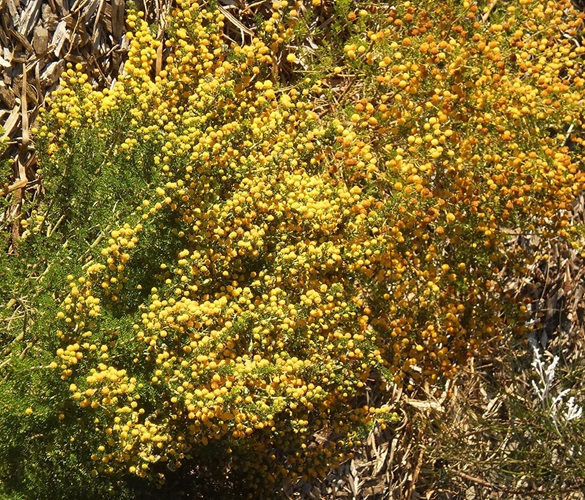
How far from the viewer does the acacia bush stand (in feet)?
7.50

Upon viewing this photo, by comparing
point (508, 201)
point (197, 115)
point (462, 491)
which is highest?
point (197, 115)

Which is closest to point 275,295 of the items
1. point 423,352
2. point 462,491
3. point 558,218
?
point 423,352

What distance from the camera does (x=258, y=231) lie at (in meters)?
2.55

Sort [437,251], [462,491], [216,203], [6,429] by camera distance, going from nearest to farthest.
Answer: [6,429]
[216,203]
[437,251]
[462,491]

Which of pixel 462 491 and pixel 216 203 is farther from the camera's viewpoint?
pixel 462 491

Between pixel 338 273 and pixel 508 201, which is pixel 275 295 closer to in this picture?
pixel 338 273

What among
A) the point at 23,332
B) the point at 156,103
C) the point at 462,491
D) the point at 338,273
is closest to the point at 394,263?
the point at 338,273

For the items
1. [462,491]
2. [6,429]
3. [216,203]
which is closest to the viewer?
[6,429]

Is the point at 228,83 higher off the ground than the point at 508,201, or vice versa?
the point at 228,83

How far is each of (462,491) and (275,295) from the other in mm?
1683

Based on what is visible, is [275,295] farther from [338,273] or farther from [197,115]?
[197,115]

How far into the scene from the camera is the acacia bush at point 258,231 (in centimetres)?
229

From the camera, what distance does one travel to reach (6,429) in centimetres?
230

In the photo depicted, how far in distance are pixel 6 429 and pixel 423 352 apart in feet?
4.58
